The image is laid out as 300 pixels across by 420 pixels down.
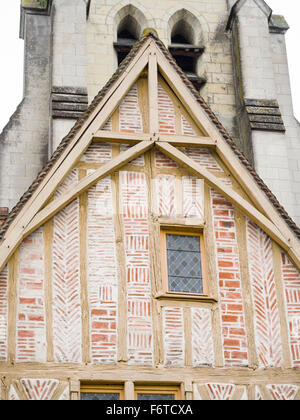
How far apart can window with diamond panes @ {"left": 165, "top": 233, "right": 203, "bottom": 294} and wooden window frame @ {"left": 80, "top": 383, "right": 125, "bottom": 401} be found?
1656 mm

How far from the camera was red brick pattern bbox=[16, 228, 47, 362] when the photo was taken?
57.6ft

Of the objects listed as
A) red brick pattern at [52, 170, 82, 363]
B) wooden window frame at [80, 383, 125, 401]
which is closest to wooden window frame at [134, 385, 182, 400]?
wooden window frame at [80, 383, 125, 401]

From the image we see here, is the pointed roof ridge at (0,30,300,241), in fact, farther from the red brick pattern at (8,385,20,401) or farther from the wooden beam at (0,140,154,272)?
the red brick pattern at (8,385,20,401)

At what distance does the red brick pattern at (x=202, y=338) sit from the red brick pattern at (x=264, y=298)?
0.66 metres

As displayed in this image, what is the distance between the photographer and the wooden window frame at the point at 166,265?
18266mm

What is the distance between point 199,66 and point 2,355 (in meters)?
12.0

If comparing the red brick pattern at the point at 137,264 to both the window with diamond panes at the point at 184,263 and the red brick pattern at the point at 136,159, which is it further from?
the window with diamond panes at the point at 184,263

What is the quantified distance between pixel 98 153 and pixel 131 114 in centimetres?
91

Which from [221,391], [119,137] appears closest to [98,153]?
[119,137]

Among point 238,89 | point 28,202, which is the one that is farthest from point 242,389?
point 238,89

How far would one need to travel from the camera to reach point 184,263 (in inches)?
743

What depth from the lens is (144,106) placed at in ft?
65.8

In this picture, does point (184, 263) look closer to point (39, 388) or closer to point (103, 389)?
point (103, 389)

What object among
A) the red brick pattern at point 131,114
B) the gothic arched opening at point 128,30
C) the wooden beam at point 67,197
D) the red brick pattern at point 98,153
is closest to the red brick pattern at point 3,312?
the wooden beam at point 67,197
